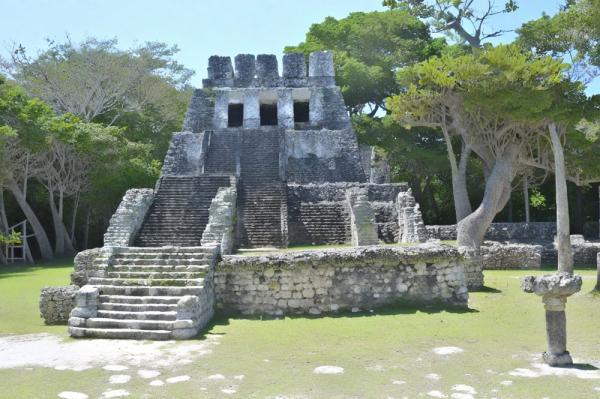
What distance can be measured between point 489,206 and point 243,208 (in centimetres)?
822

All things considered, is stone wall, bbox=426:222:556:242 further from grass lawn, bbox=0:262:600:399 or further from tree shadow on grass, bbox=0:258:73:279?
tree shadow on grass, bbox=0:258:73:279

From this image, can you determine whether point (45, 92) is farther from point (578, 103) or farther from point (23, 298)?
point (578, 103)

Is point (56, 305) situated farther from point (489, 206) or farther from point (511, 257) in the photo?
point (511, 257)

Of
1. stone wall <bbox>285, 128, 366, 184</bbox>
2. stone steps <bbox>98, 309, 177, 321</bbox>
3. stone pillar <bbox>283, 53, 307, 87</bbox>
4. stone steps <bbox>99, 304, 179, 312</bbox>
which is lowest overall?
stone steps <bbox>98, 309, 177, 321</bbox>

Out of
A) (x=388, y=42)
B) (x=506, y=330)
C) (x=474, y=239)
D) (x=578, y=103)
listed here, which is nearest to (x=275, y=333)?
(x=506, y=330)

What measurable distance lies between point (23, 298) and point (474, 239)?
13093 millimetres

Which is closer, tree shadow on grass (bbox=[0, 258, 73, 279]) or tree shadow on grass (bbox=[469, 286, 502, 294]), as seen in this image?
tree shadow on grass (bbox=[469, 286, 502, 294])

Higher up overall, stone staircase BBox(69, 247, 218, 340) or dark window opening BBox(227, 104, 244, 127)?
dark window opening BBox(227, 104, 244, 127)

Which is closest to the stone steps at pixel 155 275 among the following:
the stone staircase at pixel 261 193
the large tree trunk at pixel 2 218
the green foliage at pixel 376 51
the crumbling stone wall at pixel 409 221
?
the stone staircase at pixel 261 193

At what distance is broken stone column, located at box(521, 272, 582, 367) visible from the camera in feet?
24.0

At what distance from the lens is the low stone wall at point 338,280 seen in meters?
11.1

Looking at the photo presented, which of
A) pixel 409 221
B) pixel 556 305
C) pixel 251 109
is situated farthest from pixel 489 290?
pixel 251 109

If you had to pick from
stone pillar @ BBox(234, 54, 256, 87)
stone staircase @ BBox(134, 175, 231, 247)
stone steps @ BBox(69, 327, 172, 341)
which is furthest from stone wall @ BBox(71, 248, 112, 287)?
stone pillar @ BBox(234, 54, 256, 87)

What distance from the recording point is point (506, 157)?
20.1 meters
